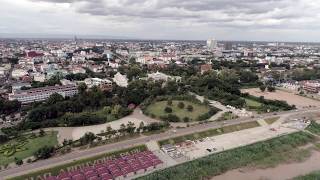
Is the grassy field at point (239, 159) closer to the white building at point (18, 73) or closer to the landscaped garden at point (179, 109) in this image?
the landscaped garden at point (179, 109)

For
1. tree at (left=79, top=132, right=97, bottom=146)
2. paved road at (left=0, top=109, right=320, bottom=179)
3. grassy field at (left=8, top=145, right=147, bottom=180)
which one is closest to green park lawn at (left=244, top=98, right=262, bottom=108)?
paved road at (left=0, top=109, right=320, bottom=179)

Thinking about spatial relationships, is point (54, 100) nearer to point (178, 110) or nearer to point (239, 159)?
point (178, 110)

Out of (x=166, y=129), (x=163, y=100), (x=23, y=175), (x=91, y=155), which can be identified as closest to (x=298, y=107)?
(x=163, y=100)

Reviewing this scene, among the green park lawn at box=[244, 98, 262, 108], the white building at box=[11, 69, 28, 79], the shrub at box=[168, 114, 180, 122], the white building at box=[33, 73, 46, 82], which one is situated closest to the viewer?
the shrub at box=[168, 114, 180, 122]

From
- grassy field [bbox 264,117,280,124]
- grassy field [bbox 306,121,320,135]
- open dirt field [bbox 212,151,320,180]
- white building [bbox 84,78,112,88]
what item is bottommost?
open dirt field [bbox 212,151,320,180]

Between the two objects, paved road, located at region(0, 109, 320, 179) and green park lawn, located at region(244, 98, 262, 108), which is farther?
green park lawn, located at region(244, 98, 262, 108)

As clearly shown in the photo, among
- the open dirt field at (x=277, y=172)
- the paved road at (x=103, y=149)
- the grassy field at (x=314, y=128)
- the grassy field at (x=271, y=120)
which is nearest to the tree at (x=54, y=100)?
the paved road at (x=103, y=149)

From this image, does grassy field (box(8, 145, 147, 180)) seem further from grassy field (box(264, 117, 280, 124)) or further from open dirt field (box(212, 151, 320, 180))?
grassy field (box(264, 117, 280, 124))
